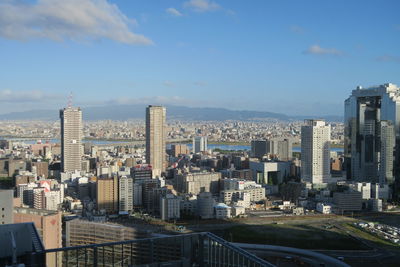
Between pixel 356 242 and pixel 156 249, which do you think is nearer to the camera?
pixel 156 249

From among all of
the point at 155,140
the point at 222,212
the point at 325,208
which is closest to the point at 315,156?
the point at 325,208

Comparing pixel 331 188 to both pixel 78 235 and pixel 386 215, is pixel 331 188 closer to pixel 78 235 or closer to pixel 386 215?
pixel 386 215

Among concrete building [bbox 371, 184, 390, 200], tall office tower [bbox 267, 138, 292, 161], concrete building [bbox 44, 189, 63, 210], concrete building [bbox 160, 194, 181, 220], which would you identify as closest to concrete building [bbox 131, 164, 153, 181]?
concrete building [bbox 44, 189, 63, 210]

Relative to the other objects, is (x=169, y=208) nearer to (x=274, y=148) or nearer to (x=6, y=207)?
(x=6, y=207)

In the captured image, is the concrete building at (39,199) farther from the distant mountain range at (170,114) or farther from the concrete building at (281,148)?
the distant mountain range at (170,114)

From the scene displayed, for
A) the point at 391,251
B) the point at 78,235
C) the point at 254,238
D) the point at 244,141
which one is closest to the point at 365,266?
the point at 391,251

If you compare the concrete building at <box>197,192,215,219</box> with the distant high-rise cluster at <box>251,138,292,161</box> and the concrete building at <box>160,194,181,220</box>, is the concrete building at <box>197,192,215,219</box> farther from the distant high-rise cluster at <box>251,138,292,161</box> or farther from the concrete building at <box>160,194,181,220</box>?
the distant high-rise cluster at <box>251,138,292,161</box>
